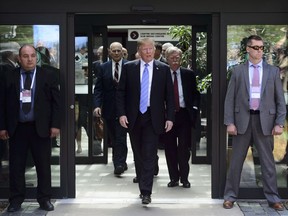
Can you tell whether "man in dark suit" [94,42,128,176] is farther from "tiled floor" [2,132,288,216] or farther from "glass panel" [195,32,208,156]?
"glass panel" [195,32,208,156]

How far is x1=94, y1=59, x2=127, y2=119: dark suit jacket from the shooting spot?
7.78 metres

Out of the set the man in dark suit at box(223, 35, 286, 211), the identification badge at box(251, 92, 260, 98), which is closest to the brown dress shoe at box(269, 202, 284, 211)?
the man in dark suit at box(223, 35, 286, 211)

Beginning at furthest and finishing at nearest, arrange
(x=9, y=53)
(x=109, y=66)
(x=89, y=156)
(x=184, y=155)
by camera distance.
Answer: (x=89, y=156), (x=109, y=66), (x=184, y=155), (x=9, y=53)

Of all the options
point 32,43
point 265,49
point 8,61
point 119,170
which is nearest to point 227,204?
point 265,49

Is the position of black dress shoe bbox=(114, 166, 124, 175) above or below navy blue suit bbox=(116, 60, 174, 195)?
below

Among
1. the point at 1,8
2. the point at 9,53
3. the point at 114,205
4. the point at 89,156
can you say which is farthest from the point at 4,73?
the point at 89,156

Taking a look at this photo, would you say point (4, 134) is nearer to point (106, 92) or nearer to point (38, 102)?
point (38, 102)

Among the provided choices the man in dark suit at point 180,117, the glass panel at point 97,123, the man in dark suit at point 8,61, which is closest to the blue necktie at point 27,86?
the man in dark suit at point 8,61

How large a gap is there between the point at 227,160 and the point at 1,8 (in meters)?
3.05

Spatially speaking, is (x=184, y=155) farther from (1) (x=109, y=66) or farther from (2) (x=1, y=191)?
(2) (x=1, y=191)

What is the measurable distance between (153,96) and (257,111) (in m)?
1.11

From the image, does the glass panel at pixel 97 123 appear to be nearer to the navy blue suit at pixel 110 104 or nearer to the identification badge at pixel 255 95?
the navy blue suit at pixel 110 104

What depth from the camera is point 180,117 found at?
696cm

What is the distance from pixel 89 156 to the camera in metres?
8.81
